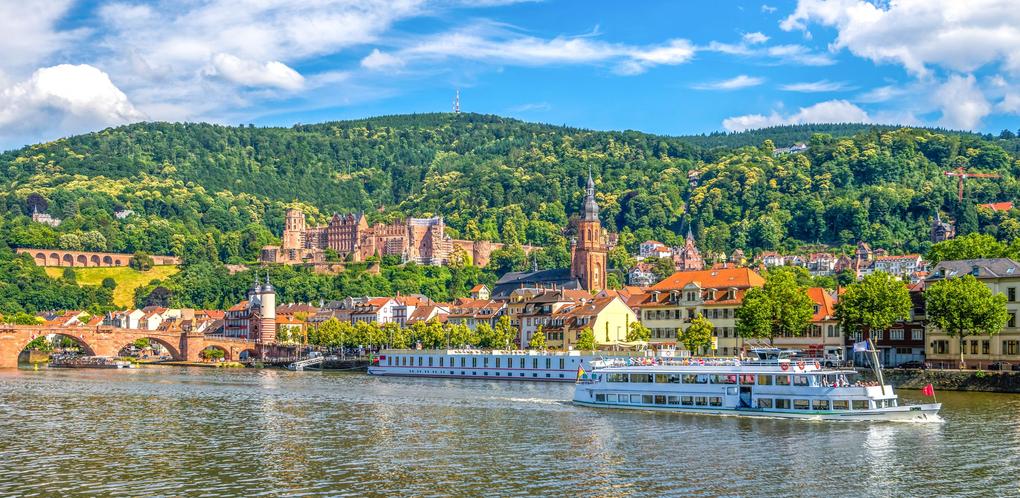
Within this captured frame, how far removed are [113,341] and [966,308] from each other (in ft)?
356

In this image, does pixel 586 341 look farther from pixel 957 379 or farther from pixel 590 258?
pixel 590 258

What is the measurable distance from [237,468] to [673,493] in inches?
715

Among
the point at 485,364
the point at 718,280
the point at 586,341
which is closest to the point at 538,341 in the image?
the point at 586,341

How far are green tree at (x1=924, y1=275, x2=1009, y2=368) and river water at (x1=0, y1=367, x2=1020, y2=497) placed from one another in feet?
26.9

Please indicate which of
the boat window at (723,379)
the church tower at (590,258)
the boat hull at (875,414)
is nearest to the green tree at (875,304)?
the boat window at (723,379)

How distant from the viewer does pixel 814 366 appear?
223 feet

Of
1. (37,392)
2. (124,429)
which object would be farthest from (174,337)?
(124,429)

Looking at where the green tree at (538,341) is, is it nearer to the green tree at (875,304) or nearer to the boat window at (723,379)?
the green tree at (875,304)

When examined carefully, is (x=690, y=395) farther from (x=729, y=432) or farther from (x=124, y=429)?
(x=124, y=429)

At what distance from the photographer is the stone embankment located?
83.8m

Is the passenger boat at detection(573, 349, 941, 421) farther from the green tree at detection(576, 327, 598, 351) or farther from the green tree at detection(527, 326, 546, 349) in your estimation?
the green tree at detection(527, 326, 546, 349)

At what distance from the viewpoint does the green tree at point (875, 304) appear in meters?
94.1

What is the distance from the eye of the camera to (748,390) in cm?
6925

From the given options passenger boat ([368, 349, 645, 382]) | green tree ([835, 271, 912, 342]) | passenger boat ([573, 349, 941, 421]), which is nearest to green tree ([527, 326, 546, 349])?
passenger boat ([368, 349, 645, 382])
